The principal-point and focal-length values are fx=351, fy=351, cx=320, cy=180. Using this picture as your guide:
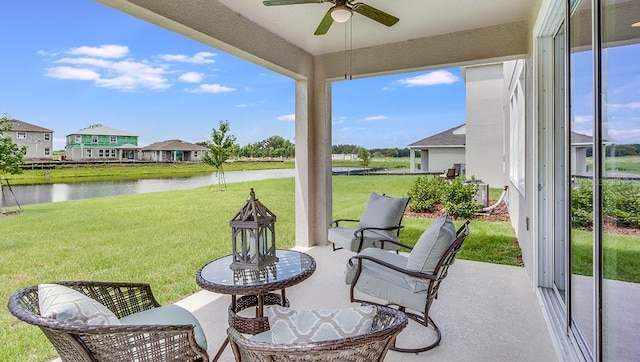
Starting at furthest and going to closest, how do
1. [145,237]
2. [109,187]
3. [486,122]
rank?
[486,122] → [145,237] → [109,187]

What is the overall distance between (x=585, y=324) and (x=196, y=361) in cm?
231

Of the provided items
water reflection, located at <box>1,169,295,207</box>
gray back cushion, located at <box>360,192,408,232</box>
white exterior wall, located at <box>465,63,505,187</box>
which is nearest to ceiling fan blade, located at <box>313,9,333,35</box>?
gray back cushion, located at <box>360,192,408,232</box>

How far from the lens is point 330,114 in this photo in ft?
18.5

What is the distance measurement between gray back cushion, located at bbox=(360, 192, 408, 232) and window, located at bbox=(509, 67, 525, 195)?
5.51 ft

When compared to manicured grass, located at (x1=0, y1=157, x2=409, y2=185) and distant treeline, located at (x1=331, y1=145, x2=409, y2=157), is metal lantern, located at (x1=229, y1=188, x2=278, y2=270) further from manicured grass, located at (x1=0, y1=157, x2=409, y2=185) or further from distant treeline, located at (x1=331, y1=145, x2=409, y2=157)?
distant treeline, located at (x1=331, y1=145, x2=409, y2=157)

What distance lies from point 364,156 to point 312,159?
4.66 ft

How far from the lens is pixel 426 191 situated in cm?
694

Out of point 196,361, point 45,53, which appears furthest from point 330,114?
point 196,361

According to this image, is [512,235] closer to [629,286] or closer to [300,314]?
[629,286]

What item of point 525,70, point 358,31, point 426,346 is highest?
point 358,31

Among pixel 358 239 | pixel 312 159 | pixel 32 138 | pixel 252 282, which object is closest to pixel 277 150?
pixel 312 159

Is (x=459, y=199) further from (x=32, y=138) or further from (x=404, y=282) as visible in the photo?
(x=32, y=138)

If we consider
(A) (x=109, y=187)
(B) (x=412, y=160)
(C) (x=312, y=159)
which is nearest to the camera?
(A) (x=109, y=187)

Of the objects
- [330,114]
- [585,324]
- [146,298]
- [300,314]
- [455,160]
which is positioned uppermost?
[330,114]
